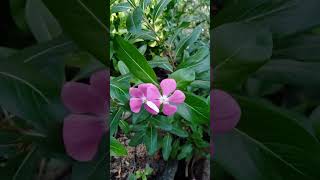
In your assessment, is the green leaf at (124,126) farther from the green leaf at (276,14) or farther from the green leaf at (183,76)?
the green leaf at (276,14)

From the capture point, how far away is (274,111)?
2.68 feet

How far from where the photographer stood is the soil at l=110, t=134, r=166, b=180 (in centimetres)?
87

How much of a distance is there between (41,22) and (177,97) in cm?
30

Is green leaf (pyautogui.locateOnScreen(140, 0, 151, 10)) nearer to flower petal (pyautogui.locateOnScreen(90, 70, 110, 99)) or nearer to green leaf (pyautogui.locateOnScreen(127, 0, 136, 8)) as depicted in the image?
green leaf (pyautogui.locateOnScreen(127, 0, 136, 8))

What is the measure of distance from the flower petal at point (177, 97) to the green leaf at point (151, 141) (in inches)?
2.9

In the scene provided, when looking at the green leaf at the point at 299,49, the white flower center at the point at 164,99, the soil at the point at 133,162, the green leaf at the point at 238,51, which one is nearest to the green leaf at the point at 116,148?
the soil at the point at 133,162

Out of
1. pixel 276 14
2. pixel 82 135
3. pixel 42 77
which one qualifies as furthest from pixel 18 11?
pixel 276 14

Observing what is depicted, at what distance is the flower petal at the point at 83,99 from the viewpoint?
849 mm

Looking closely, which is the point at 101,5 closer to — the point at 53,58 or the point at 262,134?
the point at 53,58

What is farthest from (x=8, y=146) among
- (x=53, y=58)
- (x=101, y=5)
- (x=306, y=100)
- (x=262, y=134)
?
(x=306, y=100)

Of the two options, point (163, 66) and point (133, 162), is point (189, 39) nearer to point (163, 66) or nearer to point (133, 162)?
point (163, 66)

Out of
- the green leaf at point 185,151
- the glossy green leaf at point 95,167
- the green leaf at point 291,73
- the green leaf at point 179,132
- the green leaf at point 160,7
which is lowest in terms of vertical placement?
the glossy green leaf at point 95,167

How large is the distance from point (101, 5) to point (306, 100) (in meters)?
0.44

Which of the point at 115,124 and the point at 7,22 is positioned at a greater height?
the point at 7,22
